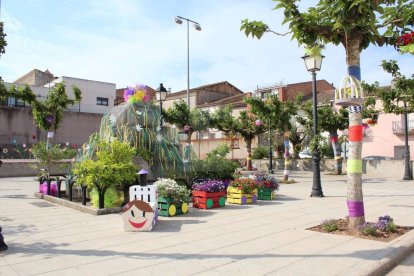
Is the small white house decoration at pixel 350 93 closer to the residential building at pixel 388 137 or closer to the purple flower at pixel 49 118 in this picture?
the purple flower at pixel 49 118

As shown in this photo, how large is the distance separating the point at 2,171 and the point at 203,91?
30375mm

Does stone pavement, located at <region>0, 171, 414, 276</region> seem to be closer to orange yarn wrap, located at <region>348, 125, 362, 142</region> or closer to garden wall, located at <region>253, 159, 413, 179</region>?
orange yarn wrap, located at <region>348, 125, 362, 142</region>

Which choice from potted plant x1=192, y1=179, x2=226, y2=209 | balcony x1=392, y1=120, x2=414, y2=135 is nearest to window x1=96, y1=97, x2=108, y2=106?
balcony x1=392, y1=120, x2=414, y2=135

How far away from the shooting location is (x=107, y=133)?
12.2 meters

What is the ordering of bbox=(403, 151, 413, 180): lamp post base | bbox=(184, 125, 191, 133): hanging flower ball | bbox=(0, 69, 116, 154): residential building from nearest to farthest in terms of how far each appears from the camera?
bbox=(403, 151, 413, 180): lamp post base, bbox=(184, 125, 191, 133): hanging flower ball, bbox=(0, 69, 116, 154): residential building

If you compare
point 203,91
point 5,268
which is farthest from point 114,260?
point 203,91

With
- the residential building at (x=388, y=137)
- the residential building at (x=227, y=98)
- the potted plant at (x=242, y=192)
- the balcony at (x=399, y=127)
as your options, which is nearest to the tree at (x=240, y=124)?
the residential building at (x=227, y=98)

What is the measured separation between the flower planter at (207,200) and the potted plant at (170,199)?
84 cm

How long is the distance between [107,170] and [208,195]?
8.57 ft

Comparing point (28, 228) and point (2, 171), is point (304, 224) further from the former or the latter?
point (2, 171)

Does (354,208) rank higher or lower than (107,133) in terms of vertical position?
lower

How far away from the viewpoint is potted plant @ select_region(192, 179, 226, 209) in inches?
384

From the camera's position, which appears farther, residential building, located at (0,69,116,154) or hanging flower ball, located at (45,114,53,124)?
residential building, located at (0,69,116,154)

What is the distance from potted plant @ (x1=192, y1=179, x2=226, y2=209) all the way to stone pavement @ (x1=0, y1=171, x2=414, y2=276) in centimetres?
29
